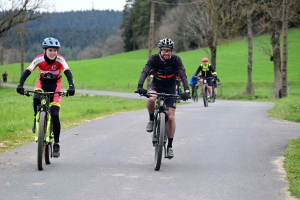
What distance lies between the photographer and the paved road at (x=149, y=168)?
6.99m

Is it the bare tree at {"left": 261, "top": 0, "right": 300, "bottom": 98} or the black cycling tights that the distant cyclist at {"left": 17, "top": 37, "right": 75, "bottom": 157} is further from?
the bare tree at {"left": 261, "top": 0, "right": 300, "bottom": 98}

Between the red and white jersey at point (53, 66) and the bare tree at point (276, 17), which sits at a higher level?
the bare tree at point (276, 17)

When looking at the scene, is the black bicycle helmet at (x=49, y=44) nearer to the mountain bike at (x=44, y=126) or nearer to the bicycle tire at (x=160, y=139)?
the mountain bike at (x=44, y=126)

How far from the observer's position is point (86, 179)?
305 inches

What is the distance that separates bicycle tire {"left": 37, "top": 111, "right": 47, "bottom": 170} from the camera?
8.31 meters

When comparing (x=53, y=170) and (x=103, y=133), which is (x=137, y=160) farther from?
(x=103, y=133)

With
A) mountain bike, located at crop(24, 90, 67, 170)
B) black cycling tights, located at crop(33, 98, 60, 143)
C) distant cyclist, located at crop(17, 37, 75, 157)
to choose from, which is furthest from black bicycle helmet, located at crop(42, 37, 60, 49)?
black cycling tights, located at crop(33, 98, 60, 143)

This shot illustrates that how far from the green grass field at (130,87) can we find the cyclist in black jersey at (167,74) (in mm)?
1814

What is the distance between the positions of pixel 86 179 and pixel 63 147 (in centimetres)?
344

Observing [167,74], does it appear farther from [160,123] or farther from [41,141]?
[41,141]

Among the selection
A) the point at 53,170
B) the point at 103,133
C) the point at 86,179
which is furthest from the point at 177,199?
the point at 103,133

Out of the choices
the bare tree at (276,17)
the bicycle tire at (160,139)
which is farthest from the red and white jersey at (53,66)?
the bare tree at (276,17)

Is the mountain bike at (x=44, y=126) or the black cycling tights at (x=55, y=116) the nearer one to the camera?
the mountain bike at (x=44, y=126)

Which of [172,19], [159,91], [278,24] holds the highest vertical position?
[172,19]
